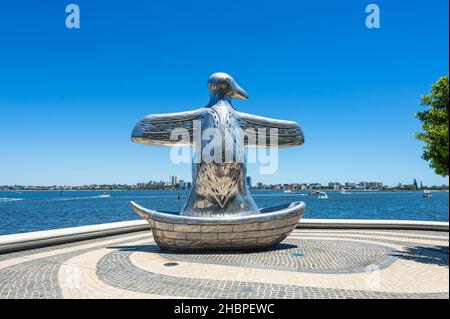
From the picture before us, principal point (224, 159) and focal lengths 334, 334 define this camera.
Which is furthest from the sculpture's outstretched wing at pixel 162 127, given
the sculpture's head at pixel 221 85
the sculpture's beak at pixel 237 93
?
the sculpture's beak at pixel 237 93

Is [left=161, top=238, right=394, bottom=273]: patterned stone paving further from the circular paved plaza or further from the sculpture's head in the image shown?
the sculpture's head

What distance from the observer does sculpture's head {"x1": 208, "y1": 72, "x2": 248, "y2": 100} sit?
12445mm

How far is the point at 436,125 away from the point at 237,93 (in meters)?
6.82

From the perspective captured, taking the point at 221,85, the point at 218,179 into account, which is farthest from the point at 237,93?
the point at 218,179

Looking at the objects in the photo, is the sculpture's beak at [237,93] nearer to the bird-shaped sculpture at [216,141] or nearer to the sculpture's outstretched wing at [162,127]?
the bird-shaped sculpture at [216,141]

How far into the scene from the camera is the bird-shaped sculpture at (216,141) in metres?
11.7

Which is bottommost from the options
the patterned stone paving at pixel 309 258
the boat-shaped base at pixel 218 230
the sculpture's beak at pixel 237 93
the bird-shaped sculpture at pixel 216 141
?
the patterned stone paving at pixel 309 258

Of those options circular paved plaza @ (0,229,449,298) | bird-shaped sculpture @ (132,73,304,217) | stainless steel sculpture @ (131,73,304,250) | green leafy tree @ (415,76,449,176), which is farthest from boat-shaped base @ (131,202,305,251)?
green leafy tree @ (415,76,449,176)

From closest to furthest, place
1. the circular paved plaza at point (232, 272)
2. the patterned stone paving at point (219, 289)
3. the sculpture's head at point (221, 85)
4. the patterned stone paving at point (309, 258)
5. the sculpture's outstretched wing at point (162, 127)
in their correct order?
1. the patterned stone paving at point (219, 289)
2. the circular paved plaza at point (232, 272)
3. the patterned stone paving at point (309, 258)
4. the sculpture's outstretched wing at point (162, 127)
5. the sculpture's head at point (221, 85)

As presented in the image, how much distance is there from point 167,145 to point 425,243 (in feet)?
37.0

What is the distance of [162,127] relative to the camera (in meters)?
12.2

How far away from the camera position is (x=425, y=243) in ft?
45.3

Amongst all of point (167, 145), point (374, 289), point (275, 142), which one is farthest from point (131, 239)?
point (374, 289)

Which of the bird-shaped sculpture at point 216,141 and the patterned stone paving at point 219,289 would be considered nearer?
the patterned stone paving at point 219,289
